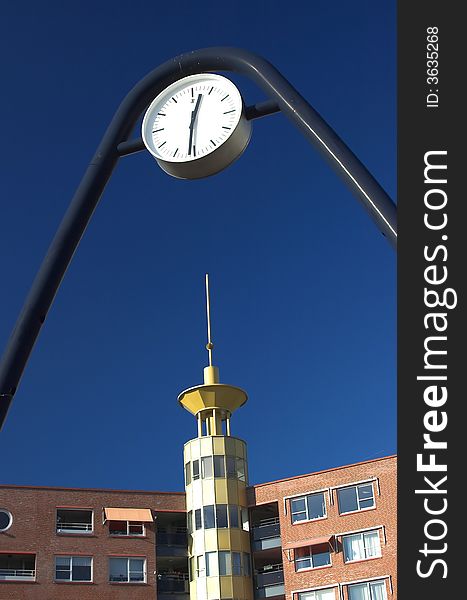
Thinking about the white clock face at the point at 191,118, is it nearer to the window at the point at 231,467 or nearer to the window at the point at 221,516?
the window at the point at 221,516

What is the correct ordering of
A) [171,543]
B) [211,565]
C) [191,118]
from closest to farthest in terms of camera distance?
[191,118] → [211,565] → [171,543]

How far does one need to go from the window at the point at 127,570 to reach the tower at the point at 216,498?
9.10ft

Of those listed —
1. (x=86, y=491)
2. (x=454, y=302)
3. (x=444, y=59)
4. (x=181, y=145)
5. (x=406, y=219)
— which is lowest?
(x=454, y=302)

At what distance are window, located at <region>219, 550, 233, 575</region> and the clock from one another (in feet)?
164

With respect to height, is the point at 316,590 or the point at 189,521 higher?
the point at 189,521

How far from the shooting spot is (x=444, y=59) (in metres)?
5.54

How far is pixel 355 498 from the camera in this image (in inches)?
2216

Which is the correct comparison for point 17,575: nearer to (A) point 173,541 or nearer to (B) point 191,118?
(A) point 173,541

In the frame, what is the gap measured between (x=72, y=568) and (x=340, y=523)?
1487cm

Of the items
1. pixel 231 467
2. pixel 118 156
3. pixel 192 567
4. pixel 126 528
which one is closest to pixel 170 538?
pixel 192 567

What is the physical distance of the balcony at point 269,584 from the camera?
57.3 metres

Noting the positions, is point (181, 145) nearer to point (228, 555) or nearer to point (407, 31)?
point (407, 31)

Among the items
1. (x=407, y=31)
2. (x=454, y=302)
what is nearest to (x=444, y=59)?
(x=407, y=31)

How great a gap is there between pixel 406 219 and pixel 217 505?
53.7m
